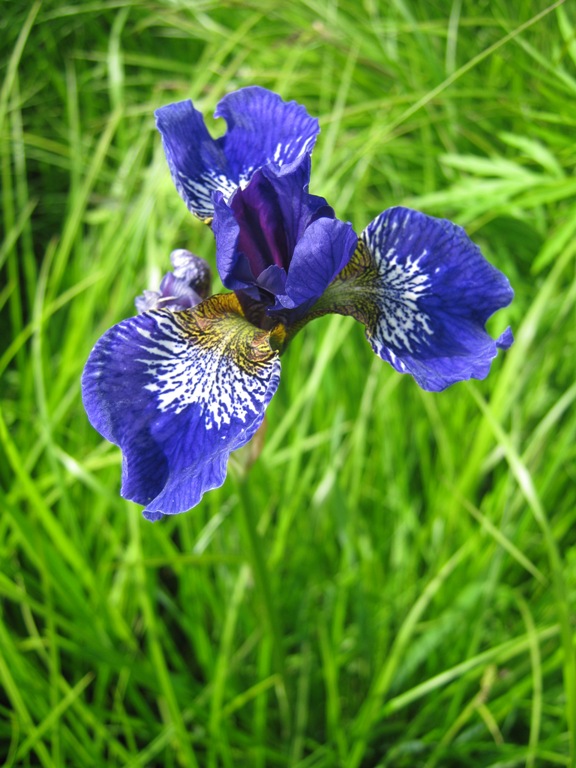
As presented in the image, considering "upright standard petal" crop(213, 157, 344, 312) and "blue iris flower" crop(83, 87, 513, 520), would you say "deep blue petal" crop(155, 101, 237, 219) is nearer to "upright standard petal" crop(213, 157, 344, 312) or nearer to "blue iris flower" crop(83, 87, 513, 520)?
"blue iris flower" crop(83, 87, 513, 520)

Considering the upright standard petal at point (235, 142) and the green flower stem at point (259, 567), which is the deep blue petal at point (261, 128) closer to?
the upright standard petal at point (235, 142)

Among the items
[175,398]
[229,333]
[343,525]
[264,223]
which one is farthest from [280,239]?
[343,525]

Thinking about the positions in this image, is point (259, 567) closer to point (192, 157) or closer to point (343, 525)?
point (343, 525)

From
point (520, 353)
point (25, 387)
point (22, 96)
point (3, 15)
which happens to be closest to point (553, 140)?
point (520, 353)

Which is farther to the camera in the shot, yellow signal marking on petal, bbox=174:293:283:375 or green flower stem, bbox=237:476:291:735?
green flower stem, bbox=237:476:291:735

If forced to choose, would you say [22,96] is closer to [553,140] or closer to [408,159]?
[408,159]

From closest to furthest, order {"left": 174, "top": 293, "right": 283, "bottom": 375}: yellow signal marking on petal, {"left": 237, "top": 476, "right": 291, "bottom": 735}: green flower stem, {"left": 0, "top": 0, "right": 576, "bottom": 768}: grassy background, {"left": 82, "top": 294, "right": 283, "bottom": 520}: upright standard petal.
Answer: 1. {"left": 82, "top": 294, "right": 283, "bottom": 520}: upright standard petal
2. {"left": 174, "top": 293, "right": 283, "bottom": 375}: yellow signal marking on petal
3. {"left": 237, "top": 476, "right": 291, "bottom": 735}: green flower stem
4. {"left": 0, "top": 0, "right": 576, "bottom": 768}: grassy background

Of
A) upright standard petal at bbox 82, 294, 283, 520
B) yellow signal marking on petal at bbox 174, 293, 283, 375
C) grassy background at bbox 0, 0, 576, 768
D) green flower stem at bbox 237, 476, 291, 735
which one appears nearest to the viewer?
upright standard petal at bbox 82, 294, 283, 520

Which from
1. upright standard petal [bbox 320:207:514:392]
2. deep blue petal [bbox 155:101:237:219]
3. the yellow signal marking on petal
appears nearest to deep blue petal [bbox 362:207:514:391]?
→ upright standard petal [bbox 320:207:514:392]

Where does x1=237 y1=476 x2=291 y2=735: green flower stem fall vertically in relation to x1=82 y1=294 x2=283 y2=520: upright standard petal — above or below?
below
